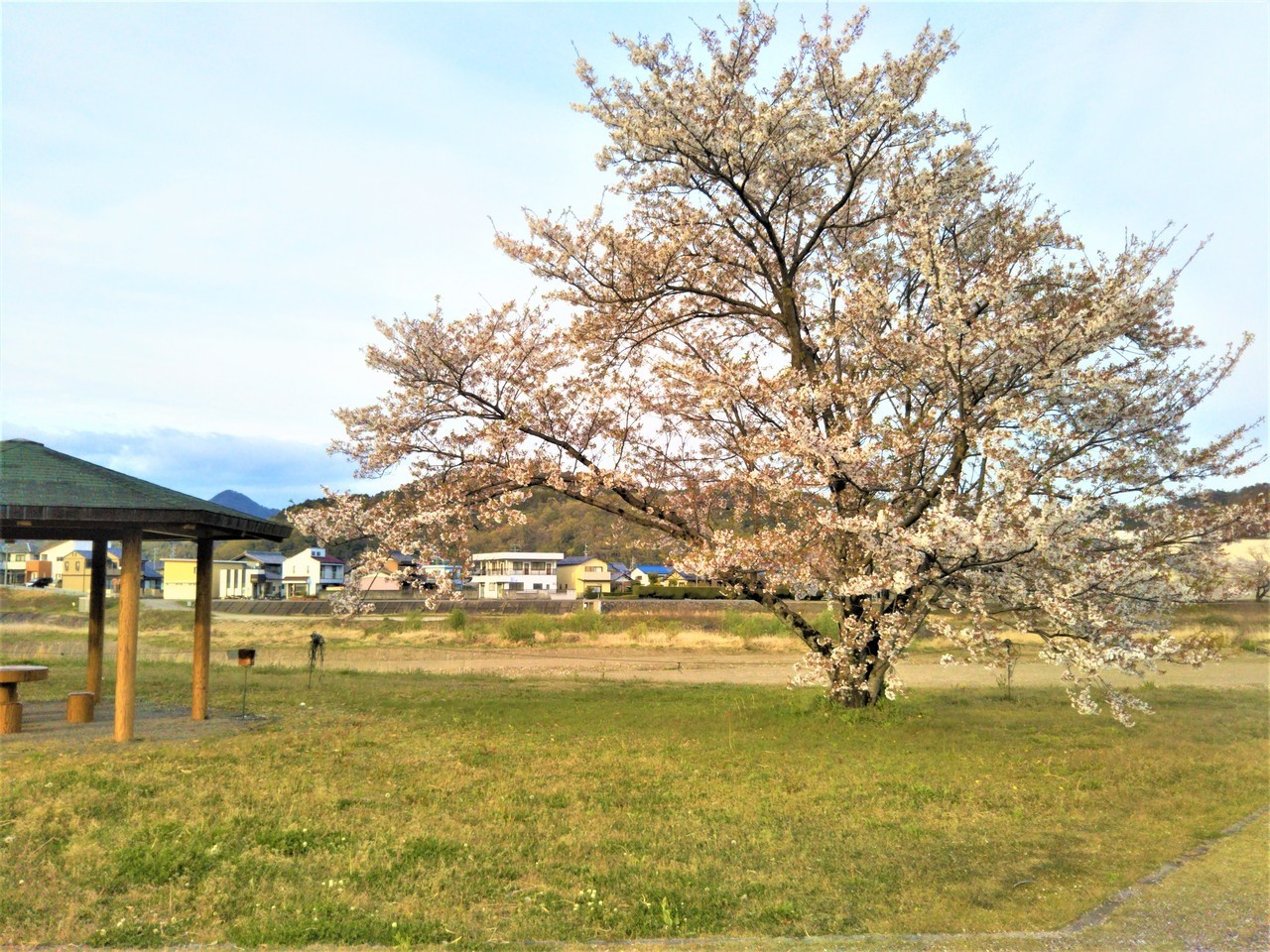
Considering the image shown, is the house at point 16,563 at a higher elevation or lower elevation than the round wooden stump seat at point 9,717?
higher

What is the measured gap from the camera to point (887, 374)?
12.2 meters

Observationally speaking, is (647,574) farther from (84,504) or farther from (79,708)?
(84,504)

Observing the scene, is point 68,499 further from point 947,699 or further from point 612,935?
point 947,699

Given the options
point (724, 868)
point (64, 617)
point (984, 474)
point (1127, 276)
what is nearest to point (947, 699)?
point (984, 474)

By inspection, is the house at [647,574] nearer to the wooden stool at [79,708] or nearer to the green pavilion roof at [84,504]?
the wooden stool at [79,708]

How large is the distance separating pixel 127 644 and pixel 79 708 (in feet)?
8.06

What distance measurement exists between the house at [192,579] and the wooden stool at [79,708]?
2294 inches

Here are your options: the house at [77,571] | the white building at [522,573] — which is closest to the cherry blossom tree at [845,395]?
the white building at [522,573]

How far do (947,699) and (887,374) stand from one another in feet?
31.4

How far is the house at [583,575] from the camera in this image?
75875 millimetres

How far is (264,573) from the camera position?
78.6m

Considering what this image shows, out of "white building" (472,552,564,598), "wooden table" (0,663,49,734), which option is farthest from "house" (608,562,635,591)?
"wooden table" (0,663,49,734)

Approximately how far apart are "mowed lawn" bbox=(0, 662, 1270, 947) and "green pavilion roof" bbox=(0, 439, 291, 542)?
2515mm

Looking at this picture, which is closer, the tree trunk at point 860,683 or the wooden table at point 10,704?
the wooden table at point 10,704
